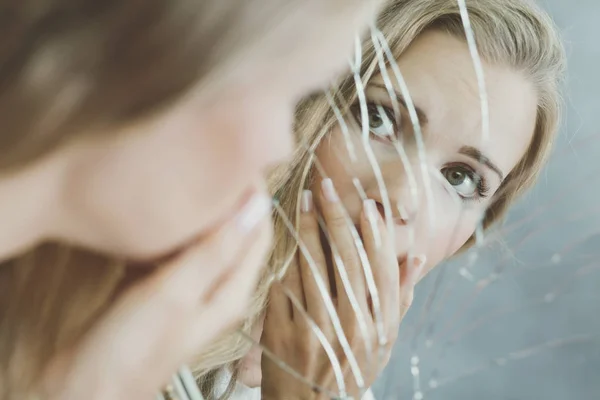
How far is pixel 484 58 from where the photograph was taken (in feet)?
1.13

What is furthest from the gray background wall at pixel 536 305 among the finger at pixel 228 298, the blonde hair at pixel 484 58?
the finger at pixel 228 298

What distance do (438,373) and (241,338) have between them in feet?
0.39

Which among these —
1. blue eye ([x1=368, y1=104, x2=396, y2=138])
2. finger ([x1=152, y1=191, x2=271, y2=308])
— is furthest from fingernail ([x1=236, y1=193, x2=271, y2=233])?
blue eye ([x1=368, y1=104, x2=396, y2=138])

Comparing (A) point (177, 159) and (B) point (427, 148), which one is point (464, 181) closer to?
(B) point (427, 148)

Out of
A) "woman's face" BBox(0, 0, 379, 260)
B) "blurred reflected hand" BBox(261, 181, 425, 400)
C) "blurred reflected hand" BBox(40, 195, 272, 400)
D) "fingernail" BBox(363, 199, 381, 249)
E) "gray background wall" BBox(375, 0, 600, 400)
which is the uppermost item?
"woman's face" BBox(0, 0, 379, 260)

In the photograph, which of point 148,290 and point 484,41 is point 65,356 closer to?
point 148,290

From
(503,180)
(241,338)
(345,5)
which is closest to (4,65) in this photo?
(345,5)

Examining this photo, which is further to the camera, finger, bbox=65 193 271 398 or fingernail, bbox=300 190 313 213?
fingernail, bbox=300 190 313 213

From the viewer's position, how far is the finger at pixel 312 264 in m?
0.32

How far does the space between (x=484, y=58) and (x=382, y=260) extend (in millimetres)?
124

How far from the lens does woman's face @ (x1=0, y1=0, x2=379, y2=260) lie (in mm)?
162

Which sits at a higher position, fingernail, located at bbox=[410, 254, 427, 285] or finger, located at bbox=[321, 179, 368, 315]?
finger, located at bbox=[321, 179, 368, 315]

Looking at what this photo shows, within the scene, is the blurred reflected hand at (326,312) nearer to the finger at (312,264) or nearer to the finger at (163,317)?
the finger at (312,264)

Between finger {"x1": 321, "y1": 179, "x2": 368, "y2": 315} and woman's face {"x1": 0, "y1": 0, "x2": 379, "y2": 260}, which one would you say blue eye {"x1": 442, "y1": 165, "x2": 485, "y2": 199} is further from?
woman's face {"x1": 0, "y1": 0, "x2": 379, "y2": 260}
